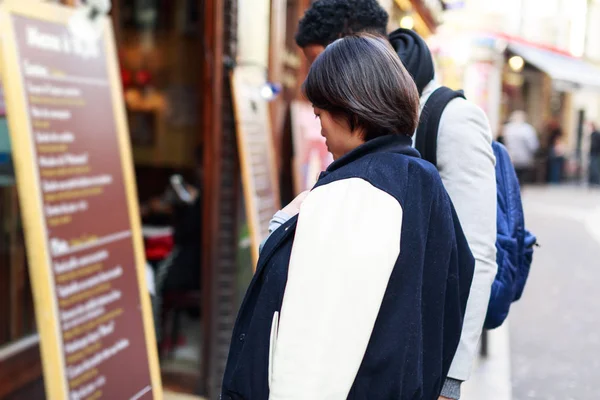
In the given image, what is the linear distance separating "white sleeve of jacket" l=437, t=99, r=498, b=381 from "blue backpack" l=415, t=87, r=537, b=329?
0.04 m

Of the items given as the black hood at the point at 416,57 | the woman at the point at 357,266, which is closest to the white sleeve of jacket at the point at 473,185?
the black hood at the point at 416,57

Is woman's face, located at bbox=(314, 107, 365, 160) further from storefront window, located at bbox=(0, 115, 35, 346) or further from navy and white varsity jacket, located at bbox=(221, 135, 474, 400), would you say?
storefront window, located at bbox=(0, 115, 35, 346)

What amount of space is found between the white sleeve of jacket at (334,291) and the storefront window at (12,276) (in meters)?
2.58

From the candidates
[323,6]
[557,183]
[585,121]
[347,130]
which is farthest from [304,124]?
[585,121]

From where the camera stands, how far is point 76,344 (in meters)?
2.78

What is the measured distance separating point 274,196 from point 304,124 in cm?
Result: 114

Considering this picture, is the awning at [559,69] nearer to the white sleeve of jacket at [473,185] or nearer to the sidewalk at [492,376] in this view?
the sidewalk at [492,376]

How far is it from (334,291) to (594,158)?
73.9 feet

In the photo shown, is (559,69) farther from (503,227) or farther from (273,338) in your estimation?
(273,338)

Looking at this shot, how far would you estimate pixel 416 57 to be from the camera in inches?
88.8

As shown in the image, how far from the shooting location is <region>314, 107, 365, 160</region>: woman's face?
162cm

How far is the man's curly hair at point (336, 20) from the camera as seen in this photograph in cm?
245

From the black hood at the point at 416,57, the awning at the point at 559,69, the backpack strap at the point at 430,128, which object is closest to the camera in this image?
the backpack strap at the point at 430,128

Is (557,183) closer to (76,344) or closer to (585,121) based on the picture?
(585,121)
